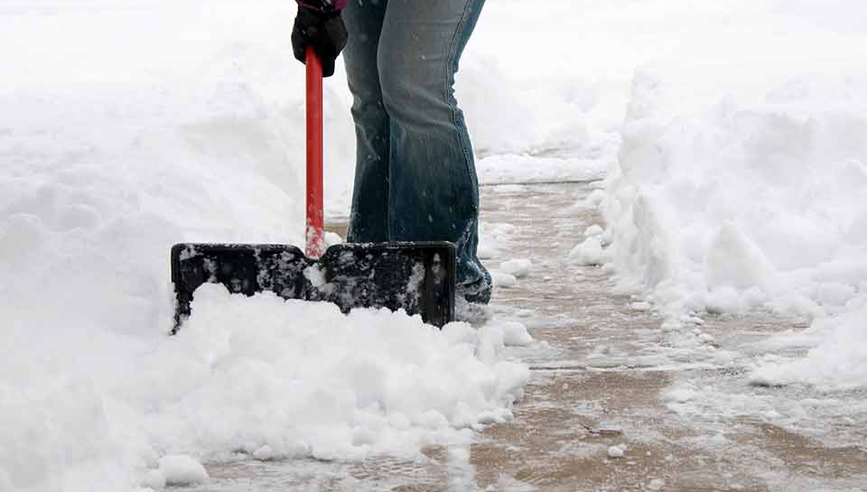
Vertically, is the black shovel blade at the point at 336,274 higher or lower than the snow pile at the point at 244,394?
higher

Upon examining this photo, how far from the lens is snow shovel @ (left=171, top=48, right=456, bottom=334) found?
2.91 meters

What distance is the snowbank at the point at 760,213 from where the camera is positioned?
345 centimetres

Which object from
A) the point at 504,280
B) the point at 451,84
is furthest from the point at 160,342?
the point at 504,280

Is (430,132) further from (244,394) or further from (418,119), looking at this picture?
(244,394)

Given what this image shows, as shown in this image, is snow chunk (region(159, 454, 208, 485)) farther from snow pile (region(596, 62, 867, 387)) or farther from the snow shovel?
snow pile (region(596, 62, 867, 387))

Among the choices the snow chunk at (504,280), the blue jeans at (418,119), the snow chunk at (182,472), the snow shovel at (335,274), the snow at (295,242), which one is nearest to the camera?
the snow chunk at (182,472)

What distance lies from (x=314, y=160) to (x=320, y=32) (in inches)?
12.2

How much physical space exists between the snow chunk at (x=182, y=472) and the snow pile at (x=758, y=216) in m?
1.22

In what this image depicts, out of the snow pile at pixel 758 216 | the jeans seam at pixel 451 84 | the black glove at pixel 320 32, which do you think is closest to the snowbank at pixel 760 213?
the snow pile at pixel 758 216

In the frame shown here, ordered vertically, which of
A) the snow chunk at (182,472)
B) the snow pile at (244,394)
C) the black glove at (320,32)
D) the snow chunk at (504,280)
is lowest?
the snow chunk at (182,472)

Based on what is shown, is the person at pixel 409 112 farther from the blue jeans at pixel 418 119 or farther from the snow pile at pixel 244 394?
the snow pile at pixel 244 394

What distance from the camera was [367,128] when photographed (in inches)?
143

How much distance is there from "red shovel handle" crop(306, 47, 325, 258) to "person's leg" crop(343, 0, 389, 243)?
319mm

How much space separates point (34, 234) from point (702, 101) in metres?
3.56
